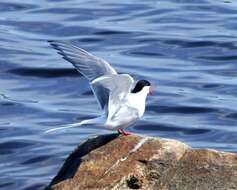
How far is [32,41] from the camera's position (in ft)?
59.2

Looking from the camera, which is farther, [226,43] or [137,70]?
[226,43]

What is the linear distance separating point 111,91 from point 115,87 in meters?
0.07

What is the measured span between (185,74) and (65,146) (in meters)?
3.57

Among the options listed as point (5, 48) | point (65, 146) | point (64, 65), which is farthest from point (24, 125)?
point (5, 48)

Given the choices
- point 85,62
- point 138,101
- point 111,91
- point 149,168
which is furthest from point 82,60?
point 149,168

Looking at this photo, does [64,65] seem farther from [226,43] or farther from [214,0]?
[214,0]

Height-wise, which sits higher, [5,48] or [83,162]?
[83,162]

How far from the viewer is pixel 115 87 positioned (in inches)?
375

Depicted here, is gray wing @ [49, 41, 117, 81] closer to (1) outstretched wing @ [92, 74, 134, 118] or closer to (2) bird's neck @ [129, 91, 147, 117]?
(1) outstretched wing @ [92, 74, 134, 118]

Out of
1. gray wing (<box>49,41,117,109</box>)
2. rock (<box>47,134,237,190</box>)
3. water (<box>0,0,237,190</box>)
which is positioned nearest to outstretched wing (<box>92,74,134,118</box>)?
gray wing (<box>49,41,117,109</box>)

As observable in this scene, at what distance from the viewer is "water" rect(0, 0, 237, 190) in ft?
43.2

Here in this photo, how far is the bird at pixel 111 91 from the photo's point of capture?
944 cm

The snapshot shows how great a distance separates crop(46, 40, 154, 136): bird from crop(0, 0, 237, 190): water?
2088 mm

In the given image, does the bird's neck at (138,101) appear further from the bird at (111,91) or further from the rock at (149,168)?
Answer: the rock at (149,168)
